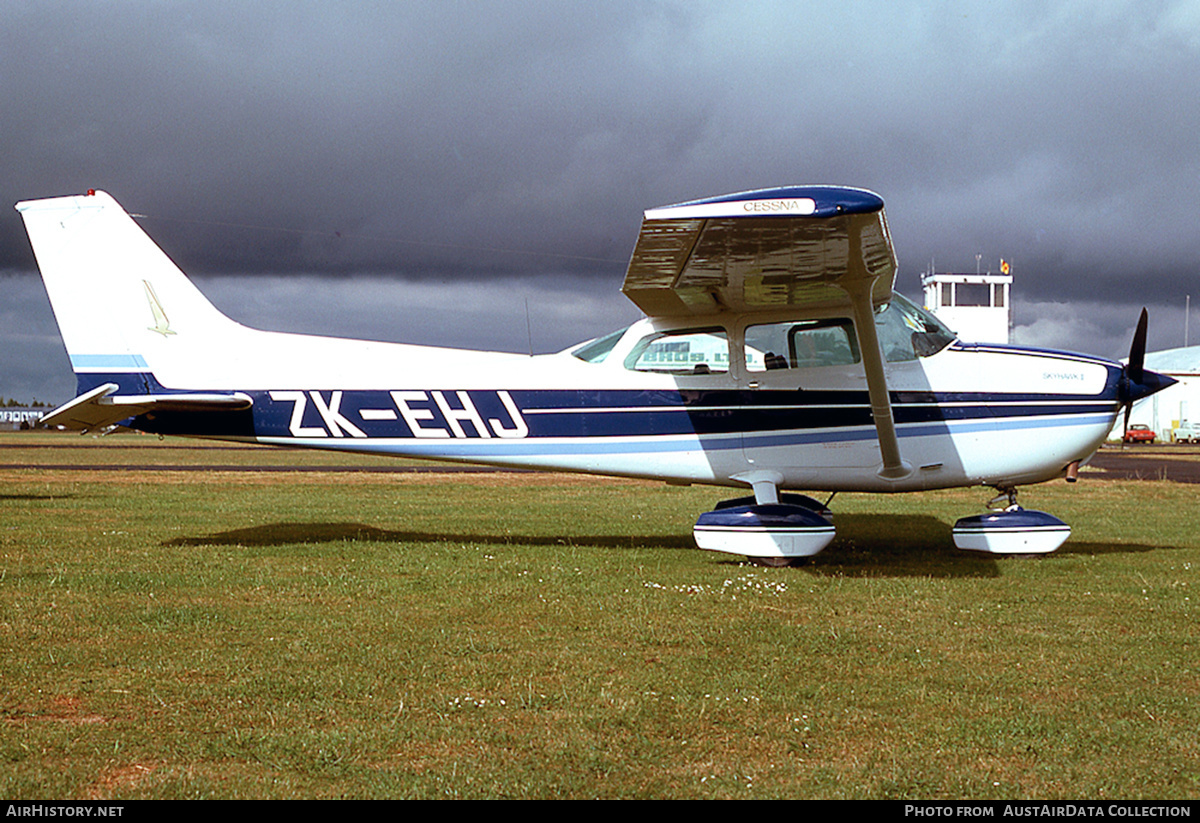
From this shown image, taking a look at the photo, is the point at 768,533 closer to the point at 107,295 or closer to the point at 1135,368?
the point at 1135,368

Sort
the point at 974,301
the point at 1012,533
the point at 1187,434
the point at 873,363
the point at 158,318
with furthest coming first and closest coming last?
the point at 1187,434 → the point at 974,301 → the point at 158,318 → the point at 1012,533 → the point at 873,363

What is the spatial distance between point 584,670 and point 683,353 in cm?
450

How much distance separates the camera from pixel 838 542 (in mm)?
10023

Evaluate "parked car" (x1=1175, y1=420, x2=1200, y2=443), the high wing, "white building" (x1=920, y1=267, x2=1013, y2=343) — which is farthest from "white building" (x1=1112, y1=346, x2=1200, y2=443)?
the high wing

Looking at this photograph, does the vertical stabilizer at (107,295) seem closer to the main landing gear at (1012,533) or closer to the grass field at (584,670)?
the grass field at (584,670)

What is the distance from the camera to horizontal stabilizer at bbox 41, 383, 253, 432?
342 inches

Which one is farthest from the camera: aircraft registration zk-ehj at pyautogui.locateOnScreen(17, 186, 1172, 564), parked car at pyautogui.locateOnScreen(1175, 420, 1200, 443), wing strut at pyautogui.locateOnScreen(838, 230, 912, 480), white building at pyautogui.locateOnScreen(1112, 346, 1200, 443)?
white building at pyautogui.locateOnScreen(1112, 346, 1200, 443)

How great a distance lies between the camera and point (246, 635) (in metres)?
5.55

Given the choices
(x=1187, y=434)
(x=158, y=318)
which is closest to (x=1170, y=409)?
(x=1187, y=434)

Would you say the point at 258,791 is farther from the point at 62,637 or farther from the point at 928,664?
the point at 928,664

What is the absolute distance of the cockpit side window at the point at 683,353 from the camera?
8.70m

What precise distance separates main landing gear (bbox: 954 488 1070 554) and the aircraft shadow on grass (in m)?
0.19

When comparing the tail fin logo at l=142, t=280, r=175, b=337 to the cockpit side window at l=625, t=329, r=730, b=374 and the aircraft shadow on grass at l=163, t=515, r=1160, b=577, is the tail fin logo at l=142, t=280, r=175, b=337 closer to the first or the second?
the aircraft shadow on grass at l=163, t=515, r=1160, b=577

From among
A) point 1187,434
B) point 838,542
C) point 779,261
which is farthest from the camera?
point 1187,434
